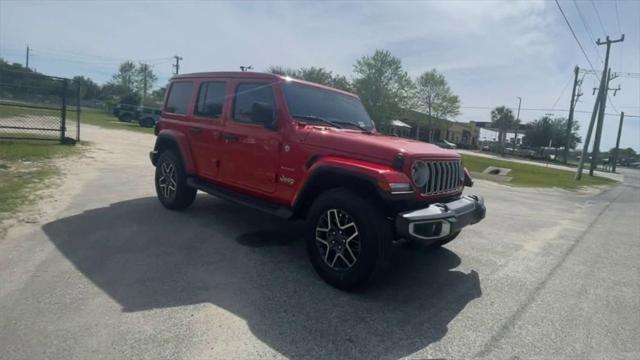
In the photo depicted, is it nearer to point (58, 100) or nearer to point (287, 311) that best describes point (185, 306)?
point (287, 311)

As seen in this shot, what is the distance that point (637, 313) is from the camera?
13.4 feet

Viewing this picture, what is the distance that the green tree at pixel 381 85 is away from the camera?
51.0 m

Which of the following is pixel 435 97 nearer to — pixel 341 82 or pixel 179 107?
pixel 341 82

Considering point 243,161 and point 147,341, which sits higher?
point 243,161

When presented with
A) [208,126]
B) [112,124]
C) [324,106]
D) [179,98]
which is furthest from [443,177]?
[112,124]

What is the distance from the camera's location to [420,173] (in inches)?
161

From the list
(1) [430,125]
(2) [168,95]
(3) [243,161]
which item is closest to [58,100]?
(2) [168,95]

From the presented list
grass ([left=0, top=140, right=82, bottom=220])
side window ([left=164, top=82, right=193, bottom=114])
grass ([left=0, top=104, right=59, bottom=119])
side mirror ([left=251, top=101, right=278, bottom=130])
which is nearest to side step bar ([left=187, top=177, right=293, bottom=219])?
side mirror ([left=251, top=101, right=278, bottom=130])

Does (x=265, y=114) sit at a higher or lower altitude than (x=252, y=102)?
lower

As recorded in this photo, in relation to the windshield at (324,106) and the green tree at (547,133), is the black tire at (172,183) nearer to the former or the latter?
the windshield at (324,106)

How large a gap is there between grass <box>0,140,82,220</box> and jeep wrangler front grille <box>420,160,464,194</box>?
5.41 metres

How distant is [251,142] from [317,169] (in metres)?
1.25

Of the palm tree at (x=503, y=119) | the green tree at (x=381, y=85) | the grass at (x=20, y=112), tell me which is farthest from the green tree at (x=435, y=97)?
the grass at (x=20, y=112)

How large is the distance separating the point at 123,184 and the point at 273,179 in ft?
16.5
